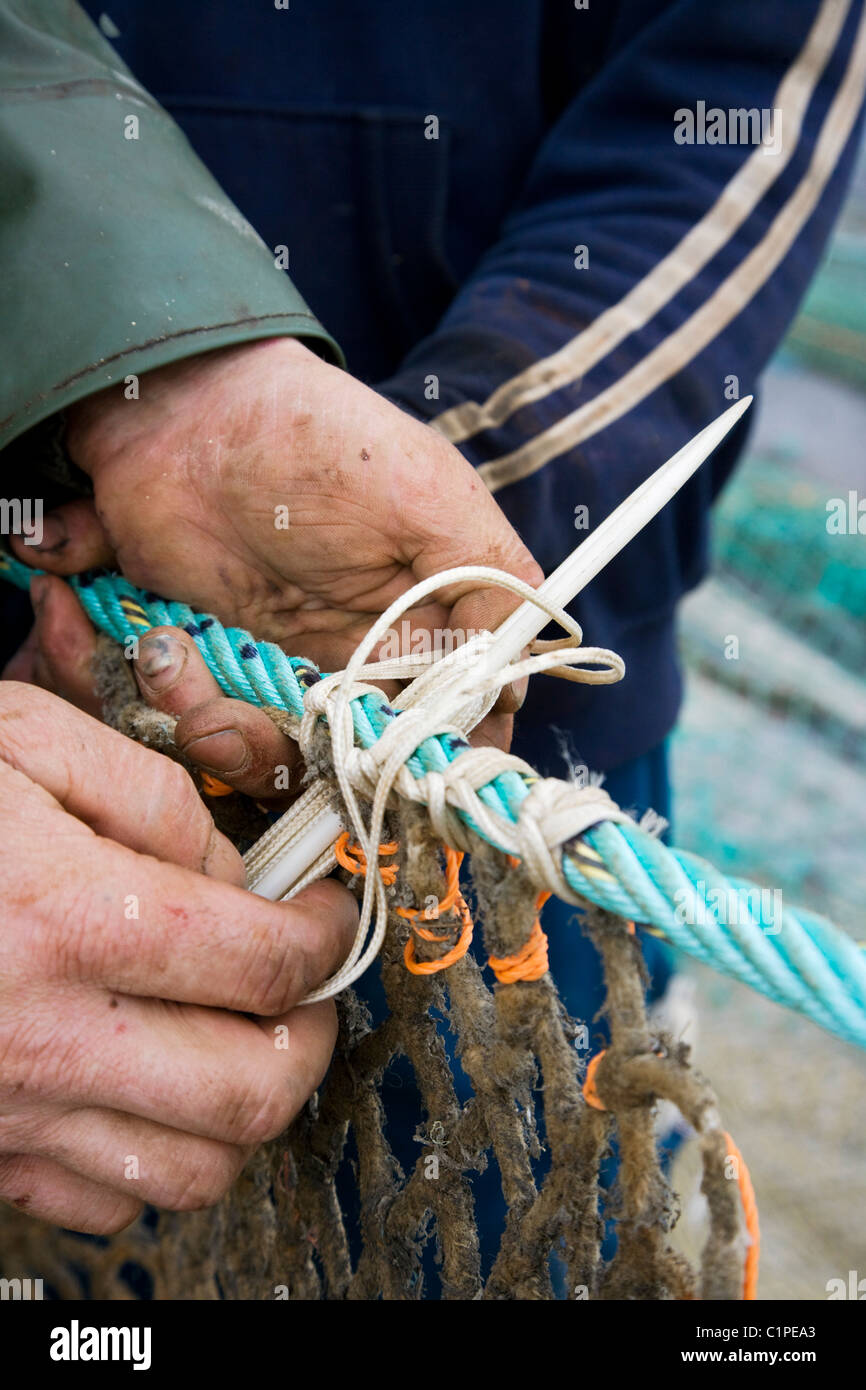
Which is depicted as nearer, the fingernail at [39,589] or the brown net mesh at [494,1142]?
the brown net mesh at [494,1142]

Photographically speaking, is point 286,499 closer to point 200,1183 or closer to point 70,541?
point 70,541

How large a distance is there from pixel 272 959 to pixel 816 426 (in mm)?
4455

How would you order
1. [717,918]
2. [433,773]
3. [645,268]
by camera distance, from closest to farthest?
[717,918], [433,773], [645,268]

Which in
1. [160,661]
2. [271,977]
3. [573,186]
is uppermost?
[573,186]

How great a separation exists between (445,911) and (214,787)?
0.85 ft

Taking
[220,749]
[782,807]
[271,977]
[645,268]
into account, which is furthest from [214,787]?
[782,807]

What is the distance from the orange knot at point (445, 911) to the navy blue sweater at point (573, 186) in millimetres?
446

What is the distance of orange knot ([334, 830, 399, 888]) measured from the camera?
715mm

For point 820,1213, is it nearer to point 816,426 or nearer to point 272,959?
point 272,959

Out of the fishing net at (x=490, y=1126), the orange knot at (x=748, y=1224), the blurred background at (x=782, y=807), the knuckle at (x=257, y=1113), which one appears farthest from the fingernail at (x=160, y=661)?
the blurred background at (x=782, y=807)

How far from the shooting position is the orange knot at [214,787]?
844 mm

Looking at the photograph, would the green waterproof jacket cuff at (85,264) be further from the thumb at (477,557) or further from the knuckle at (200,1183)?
the knuckle at (200,1183)

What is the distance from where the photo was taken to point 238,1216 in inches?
43.8

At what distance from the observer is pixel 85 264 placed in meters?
0.84
